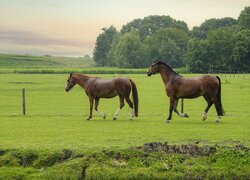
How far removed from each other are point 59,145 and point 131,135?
3007 mm

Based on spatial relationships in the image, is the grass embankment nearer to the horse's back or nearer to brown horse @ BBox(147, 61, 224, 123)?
brown horse @ BBox(147, 61, 224, 123)

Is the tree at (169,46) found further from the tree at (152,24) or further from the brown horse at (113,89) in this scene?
the brown horse at (113,89)

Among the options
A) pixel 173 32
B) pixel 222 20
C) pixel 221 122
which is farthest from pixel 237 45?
pixel 221 122

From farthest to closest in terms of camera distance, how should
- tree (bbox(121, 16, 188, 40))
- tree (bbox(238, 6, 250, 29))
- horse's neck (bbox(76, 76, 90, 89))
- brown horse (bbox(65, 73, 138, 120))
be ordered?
tree (bbox(121, 16, 188, 40)) < tree (bbox(238, 6, 250, 29)) < horse's neck (bbox(76, 76, 90, 89)) < brown horse (bbox(65, 73, 138, 120))

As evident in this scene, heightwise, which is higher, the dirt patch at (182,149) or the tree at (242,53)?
the tree at (242,53)

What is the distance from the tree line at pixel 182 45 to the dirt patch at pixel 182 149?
82.1m

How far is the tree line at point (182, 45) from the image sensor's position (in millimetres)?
97062

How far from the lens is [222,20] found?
515ft

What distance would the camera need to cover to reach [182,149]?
1297cm

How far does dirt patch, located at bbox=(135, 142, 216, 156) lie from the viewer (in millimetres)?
12891

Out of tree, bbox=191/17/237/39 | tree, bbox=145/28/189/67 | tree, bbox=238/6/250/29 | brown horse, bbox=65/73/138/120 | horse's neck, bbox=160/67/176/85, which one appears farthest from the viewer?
tree, bbox=191/17/237/39

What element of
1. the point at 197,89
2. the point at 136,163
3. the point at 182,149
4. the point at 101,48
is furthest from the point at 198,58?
the point at 136,163

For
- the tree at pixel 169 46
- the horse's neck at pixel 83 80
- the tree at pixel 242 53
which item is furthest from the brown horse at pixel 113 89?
the tree at pixel 169 46

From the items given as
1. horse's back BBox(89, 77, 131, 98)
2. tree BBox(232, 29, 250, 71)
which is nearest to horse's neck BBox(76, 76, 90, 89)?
horse's back BBox(89, 77, 131, 98)
